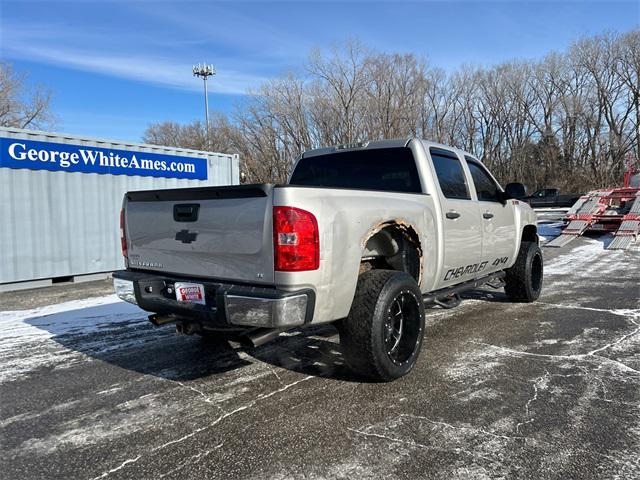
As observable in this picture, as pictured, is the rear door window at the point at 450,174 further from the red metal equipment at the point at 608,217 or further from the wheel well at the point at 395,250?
the red metal equipment at the point at 608,217

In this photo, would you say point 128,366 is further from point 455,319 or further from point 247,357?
point 455,319

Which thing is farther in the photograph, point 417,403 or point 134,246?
point 134,246

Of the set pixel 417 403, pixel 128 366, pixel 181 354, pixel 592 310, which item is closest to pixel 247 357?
pixel 181 354

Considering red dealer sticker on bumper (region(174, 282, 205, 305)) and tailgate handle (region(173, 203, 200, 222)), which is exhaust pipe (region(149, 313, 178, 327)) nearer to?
red dealer sticker on bumper (region(174, 282, 205, 305))

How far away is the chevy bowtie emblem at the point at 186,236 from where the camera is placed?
11.5 ft

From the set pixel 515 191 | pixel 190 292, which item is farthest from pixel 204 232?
pixel 515 191

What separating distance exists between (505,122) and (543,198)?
1691cm

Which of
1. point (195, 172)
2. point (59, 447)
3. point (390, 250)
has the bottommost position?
point (59, 447)

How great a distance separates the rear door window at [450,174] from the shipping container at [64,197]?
25.2 feet

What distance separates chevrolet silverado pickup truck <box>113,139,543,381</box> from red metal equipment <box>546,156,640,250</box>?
33.3 ft

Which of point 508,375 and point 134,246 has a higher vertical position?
point 134,246

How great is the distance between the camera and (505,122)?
2008 inches

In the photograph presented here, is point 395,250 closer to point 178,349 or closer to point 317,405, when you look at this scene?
point 317,405

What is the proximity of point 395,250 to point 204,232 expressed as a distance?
5.57 feet
